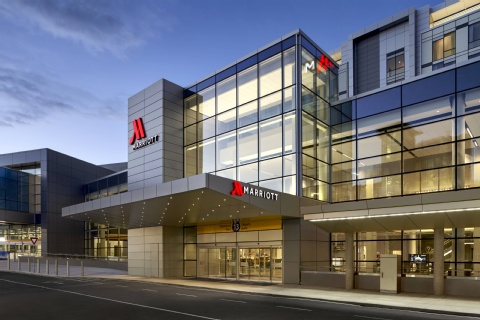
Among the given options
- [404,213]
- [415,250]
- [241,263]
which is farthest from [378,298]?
[241,263]

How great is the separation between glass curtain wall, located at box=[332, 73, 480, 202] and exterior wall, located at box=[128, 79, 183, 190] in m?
11.6

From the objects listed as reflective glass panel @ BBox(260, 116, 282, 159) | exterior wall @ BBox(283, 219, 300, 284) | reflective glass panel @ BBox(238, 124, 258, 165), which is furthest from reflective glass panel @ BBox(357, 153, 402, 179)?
reflective glass panel @ BBox(238, 124, 258, 165)

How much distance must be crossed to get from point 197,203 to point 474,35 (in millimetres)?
24840

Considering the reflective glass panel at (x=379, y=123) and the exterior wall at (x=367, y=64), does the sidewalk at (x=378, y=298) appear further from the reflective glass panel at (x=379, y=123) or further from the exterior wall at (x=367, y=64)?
the exterior wall at (x=367, y=64)

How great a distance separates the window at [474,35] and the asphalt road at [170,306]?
24037 millimetres

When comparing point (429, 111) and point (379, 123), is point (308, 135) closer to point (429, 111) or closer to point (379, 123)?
point (379, 123)

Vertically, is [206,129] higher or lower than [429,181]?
higher

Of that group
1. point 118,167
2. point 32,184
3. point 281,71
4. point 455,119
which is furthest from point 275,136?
point 118,167

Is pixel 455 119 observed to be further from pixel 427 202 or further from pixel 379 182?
pixel 427 202

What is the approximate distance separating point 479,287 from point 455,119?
419 inches

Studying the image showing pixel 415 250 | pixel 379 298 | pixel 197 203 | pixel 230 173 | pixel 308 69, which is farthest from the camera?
pixel 230 173

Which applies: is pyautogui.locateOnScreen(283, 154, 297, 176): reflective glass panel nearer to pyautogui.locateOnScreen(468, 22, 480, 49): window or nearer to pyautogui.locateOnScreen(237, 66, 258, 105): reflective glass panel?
pyautogui.locateOnScreen(237, 66, 258, 105): reflective glass panel

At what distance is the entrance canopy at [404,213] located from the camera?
18102mm

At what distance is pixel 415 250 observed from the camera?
26.2 meters
